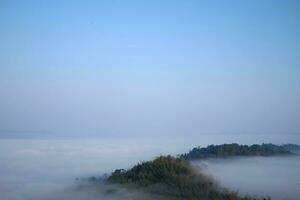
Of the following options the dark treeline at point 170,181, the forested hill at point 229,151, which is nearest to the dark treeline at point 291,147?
the forested hill at point 229,151

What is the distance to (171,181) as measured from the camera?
3350 cm

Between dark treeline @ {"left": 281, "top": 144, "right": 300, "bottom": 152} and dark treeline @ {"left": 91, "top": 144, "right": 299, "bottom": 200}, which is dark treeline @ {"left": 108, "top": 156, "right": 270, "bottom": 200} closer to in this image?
dark treeline @ {"left": 91, "top": 144, "right": 299, "bottom": 200}

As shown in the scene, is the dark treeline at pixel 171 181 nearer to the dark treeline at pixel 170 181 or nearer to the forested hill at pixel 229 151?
the dark treeline at pixel 170 181

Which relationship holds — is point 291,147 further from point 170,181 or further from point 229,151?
point 170,181

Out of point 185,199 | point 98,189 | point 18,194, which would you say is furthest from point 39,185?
point 185,199

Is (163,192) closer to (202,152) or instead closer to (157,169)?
(157,169)

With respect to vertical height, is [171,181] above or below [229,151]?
below

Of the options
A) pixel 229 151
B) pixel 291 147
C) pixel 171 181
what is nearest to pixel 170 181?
pixel 171 181

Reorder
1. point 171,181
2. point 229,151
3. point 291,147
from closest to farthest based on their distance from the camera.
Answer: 1. point 171,181
2. point 229,151
3. point 291,147

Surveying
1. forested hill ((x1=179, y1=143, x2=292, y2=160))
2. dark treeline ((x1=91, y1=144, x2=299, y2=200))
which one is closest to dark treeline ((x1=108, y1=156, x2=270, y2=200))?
dark treeline ((x1=91, y1=144, x2=299, y2=200))

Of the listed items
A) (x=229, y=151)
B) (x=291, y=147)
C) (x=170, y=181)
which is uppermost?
(x=291, y=147)

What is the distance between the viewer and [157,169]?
36094 mm

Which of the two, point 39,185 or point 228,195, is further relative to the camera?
point 39,185

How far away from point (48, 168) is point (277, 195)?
41.7 meters
